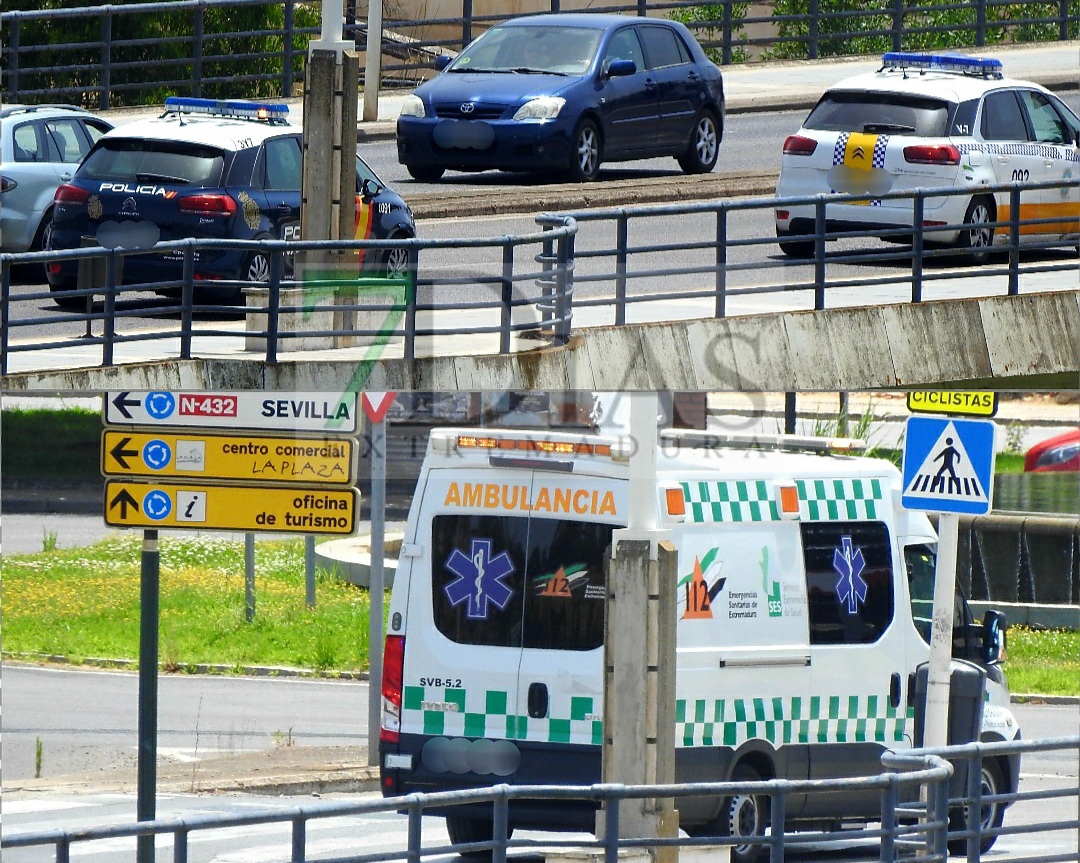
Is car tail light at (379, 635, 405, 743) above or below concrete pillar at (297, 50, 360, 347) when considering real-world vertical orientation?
below

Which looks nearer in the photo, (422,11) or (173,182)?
(173,182)

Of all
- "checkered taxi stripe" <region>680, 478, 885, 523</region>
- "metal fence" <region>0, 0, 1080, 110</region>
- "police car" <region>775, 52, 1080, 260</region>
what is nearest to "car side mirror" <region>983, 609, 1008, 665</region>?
"checkered taxi stripe" <region>680, 478, 885, 523</region>

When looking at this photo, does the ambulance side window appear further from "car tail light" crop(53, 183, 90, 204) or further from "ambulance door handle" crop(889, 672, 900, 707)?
"car tail light" crop(53, 183, 90, 204)

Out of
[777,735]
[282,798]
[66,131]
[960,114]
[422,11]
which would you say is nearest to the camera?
[777,735]

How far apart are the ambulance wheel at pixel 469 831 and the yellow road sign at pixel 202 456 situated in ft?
7.40

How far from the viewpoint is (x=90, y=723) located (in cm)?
1596

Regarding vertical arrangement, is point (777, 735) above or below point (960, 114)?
below

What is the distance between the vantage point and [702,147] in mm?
22453

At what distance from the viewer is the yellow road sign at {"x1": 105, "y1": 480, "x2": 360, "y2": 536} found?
386 inches

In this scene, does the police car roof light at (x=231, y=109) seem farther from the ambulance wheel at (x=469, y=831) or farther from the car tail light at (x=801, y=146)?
the ambulance wheel at (x=469, y=831)

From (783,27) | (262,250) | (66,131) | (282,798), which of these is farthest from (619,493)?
(783,27)

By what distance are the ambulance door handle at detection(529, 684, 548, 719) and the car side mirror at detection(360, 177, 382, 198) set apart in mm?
7336

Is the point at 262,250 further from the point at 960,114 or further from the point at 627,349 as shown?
the point at 960,114

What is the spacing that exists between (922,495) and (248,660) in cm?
1020
